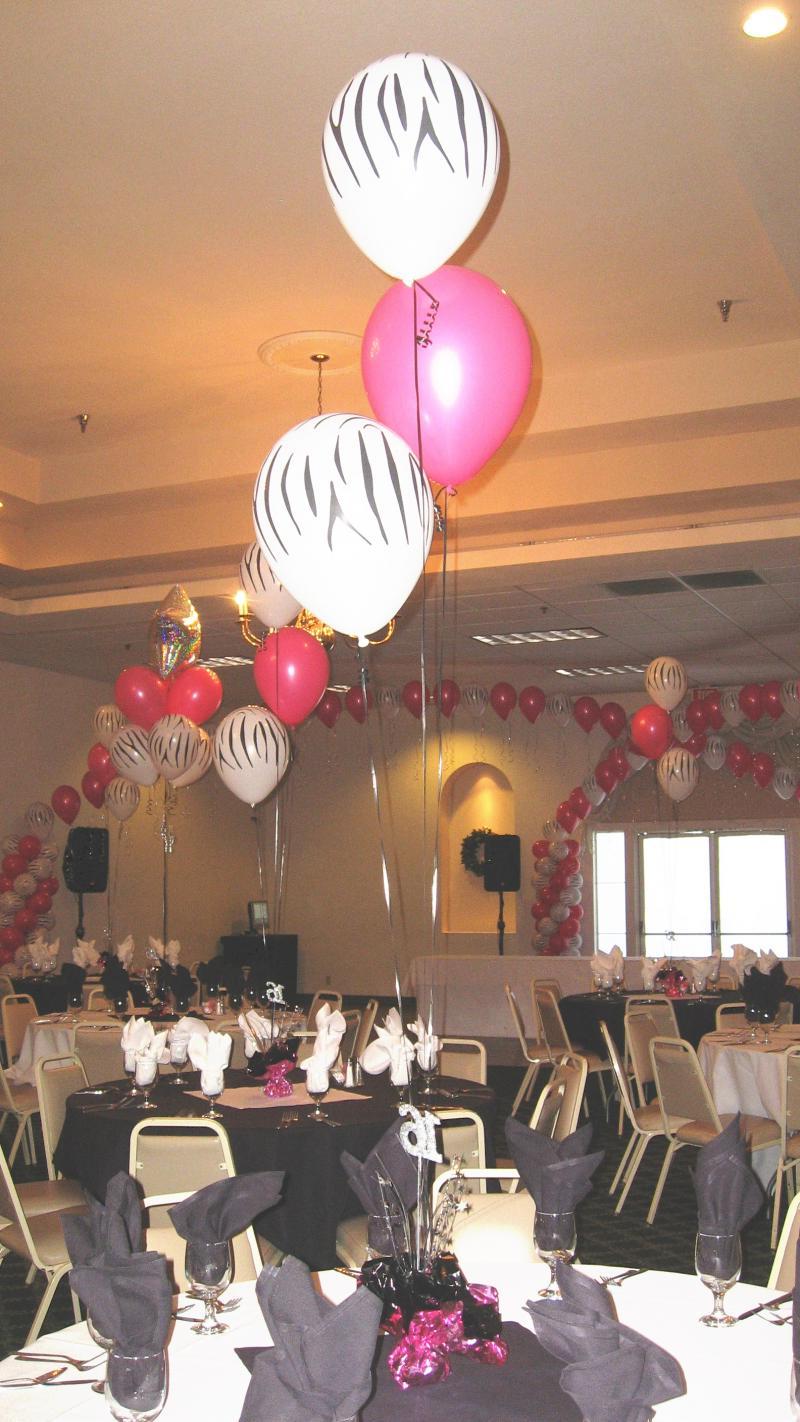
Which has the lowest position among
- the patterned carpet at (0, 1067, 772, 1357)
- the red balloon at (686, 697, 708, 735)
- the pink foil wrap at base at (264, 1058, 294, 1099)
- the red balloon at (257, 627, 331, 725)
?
the patterned carpet at (0, 1067, 772, 1357)

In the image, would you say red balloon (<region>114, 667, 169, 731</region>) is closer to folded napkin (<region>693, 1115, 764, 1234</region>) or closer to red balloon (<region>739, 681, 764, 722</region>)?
red balloon (<region>739, 681, 764, 722</region>)

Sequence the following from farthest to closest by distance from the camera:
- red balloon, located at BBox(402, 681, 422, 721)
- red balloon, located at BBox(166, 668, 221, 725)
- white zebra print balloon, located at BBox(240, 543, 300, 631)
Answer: red balloon, located at BBox(402, 681, 422, 721) < red balloon, located at BBox(166, 668, 221, 725) < white zebra print balloon, located at BBox(240, 543, 300, 631)

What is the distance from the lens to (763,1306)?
7.20 feet

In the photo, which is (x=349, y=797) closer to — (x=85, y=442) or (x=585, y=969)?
(x=585, y=969)

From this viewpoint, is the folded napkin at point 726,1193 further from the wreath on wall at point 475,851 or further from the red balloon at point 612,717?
the wreath on wall at point 475,851

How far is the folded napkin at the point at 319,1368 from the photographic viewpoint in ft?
4.71

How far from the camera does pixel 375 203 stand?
264cm

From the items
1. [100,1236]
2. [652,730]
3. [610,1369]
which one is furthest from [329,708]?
[610,1369]

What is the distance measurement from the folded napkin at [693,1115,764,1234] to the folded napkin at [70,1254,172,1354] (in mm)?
938

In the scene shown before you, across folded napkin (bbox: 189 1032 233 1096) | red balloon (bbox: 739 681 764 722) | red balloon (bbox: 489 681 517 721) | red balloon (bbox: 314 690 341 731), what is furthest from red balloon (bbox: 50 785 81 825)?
folded napkin (bbox: 189 1032 233 1096)

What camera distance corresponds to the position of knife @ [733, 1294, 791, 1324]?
7.04 ft

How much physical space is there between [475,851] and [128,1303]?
42.6 ft

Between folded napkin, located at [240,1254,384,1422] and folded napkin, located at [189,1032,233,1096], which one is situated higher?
folded napkin, located at [240,1254,384,1422]

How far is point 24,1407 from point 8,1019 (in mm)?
6004
